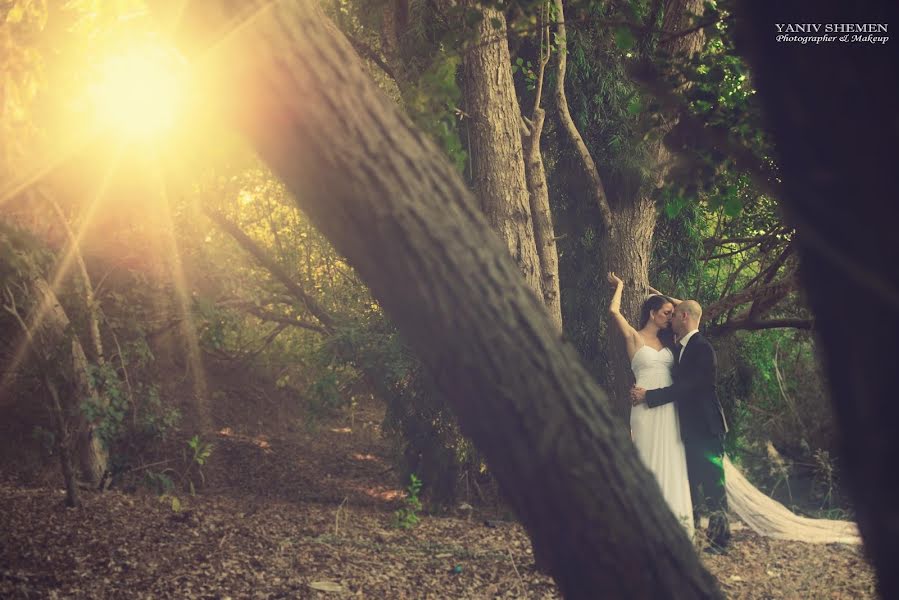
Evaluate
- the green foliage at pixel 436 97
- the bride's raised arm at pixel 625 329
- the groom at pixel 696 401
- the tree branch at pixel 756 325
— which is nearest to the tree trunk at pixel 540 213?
the bride's raised arm at pixel 625 329

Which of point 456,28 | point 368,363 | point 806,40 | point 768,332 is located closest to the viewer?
point 806,40

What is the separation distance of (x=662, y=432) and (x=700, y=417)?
375 mm

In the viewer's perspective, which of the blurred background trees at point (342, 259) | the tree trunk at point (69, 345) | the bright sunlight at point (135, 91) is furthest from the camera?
the bright sunlight at point (135, 91)

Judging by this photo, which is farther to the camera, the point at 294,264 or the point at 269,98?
the point at 294,264

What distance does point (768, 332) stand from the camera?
11148mm

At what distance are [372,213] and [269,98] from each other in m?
0.37

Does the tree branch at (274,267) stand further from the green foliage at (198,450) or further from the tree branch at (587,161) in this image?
the tree branch at (587,161)

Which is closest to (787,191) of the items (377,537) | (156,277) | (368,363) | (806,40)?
(806,40)

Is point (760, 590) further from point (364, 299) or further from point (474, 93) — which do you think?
point (364, 299)

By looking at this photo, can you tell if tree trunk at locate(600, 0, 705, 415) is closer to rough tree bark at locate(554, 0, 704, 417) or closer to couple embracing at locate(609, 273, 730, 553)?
rough tree bark at locate(554, 0, 704, 417)

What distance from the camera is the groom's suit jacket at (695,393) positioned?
7625 millimetres

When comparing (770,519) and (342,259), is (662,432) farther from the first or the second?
(342,259)

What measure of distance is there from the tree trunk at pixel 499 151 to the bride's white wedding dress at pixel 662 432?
1.31m

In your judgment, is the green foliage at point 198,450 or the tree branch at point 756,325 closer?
the green foliage at point 198,450
